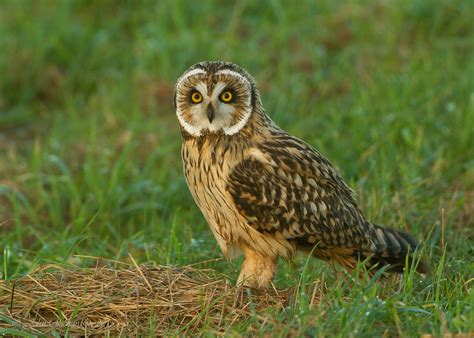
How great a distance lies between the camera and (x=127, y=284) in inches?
191

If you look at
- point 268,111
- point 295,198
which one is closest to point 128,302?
point 295,198

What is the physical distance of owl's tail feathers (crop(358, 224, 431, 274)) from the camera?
17.1 feet

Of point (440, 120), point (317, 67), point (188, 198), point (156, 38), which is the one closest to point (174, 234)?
point (188, 198)

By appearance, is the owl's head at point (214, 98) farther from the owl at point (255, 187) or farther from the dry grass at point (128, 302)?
the dry grass at point (128, 302)

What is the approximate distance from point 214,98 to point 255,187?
463 millimetres

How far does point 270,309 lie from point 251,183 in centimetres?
76

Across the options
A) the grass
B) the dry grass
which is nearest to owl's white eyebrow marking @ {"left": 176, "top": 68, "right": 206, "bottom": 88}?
the grass

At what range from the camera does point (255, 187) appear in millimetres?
5016

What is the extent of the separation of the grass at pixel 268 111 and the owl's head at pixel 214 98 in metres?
0.64

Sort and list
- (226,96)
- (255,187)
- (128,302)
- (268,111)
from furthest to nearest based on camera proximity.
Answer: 1. (268,111)
2. (226,96)
3. (255,187)
4. (128,302)

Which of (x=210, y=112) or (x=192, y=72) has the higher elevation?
(x=192, y=72)

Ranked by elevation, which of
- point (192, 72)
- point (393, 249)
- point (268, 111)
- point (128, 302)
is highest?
point (192, 72)

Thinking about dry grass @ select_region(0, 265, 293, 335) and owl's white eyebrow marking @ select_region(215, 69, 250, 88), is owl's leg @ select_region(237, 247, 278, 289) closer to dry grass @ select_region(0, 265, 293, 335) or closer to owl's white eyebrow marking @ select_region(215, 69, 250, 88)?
dry grass @ select_region(0, 265, 293, 335)

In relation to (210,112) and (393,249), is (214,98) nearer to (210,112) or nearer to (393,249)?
(210,112)
